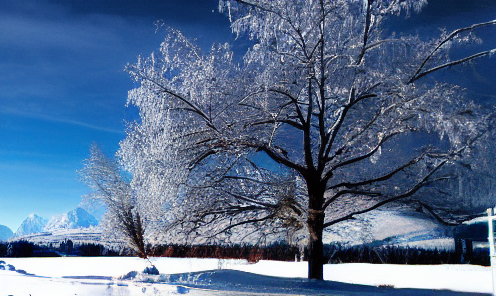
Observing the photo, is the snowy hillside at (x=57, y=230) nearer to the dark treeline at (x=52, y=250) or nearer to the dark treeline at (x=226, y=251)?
the dark treeline at (x=52, y=250)

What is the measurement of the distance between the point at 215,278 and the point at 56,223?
2.17 m

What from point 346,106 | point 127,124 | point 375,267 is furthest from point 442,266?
point 127,124

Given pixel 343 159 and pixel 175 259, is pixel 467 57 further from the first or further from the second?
pixel 175 259

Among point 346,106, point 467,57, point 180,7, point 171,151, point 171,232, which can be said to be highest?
point 180,7

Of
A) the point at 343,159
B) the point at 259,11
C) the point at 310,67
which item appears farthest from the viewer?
the point at 343,159

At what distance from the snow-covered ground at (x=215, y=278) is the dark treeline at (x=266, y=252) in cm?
9

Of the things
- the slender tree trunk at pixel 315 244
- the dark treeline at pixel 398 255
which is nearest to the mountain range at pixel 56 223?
the slender tree trunk at pixel 315 244

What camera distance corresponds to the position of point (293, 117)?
543 centimetres

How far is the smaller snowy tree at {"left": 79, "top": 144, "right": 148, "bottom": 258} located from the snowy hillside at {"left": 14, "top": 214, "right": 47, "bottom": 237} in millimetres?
651

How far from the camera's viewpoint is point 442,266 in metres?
5.94

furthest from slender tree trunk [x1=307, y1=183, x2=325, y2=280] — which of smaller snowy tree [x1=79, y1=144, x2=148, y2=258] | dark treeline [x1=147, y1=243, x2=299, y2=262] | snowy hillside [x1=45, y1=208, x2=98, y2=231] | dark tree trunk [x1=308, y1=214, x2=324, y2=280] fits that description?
snowy hillside [x1=45, y1=208, x2=98, y2=231]

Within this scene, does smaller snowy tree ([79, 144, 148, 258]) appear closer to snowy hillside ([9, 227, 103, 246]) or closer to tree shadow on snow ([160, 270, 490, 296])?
snowy hillside ([9, 227, 103, 246])

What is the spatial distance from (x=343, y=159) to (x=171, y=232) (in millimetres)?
2558

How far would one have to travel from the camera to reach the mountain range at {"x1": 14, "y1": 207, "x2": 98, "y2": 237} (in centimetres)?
484
